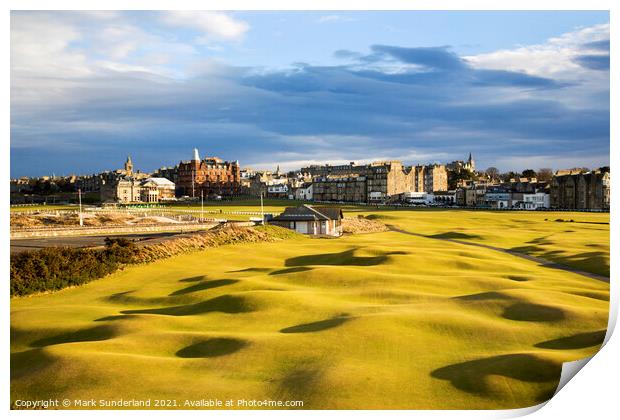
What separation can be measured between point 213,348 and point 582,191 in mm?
126605

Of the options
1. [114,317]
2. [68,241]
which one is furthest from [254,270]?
[68,241]

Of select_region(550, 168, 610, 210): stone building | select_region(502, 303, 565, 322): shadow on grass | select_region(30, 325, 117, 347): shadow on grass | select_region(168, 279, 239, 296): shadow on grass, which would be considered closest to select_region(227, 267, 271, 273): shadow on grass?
select_region(168, 279, 239, 296): shadow on grass

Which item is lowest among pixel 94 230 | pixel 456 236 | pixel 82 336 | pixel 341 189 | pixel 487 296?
pixel 456 236

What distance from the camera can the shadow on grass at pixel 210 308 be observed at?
26312 millimetres

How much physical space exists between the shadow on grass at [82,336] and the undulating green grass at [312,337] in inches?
2.7

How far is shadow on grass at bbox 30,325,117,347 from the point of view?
2214 centimetres

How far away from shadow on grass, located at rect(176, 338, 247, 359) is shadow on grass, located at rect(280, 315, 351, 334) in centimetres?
245

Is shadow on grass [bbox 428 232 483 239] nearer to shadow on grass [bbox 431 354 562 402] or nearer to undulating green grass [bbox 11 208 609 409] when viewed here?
undulating green grass [bbox 11 208 609 409]

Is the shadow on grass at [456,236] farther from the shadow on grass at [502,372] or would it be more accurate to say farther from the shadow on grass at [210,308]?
the shadow on grass at [502,372]

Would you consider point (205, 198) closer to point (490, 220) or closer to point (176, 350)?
point (490, 220)

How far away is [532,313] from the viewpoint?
2408cm

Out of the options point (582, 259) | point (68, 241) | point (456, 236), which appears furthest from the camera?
point (456, 236)

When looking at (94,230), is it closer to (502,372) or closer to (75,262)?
(75,262)
